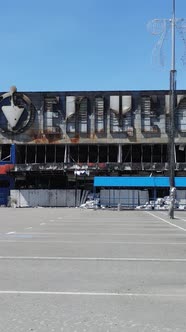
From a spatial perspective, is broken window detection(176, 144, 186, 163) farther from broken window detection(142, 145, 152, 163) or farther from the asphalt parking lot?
the asphalt parking lot

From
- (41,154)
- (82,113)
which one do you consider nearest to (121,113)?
(82,113)

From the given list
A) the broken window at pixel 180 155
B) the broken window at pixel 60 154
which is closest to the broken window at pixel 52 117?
the broken window at pixel 60 154

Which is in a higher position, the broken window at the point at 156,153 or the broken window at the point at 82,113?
the broken window at the point at 82,113

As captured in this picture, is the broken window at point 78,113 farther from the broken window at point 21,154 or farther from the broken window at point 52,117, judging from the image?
the broken window at point 21,154

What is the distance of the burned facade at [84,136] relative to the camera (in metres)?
63.3

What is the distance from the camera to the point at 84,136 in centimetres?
6469

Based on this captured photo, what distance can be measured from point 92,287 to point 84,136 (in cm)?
5629

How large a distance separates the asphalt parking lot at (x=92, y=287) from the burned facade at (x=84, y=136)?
1901 inches

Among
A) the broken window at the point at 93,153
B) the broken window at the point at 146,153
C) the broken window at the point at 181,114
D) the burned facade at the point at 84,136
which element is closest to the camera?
the broken window at the point at 181,114

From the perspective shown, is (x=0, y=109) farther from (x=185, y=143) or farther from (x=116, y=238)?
(x=116, y=238)

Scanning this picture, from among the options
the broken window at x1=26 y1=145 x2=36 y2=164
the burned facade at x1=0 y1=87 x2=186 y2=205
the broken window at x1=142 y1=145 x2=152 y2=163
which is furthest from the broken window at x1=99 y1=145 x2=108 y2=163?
the broken window at x1=26 y1=145 x2=36 y2=164

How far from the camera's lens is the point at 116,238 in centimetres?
1792

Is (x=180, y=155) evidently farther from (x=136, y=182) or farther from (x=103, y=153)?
(x=136, y=182)

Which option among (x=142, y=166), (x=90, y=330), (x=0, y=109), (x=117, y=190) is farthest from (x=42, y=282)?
(x=0, y=109)
